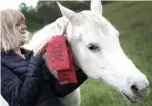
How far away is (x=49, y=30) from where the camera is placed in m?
3.48

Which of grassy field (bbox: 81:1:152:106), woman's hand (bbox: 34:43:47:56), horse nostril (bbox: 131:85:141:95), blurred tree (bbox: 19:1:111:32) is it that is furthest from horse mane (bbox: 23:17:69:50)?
blurred tree (bbox: 19:1:111:32)

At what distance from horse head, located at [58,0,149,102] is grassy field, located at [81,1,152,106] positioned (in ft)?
6.91

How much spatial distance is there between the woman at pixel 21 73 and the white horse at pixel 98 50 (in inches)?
4.7

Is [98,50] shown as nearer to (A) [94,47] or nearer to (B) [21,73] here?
(A) [94,47]

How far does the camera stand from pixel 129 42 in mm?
8062

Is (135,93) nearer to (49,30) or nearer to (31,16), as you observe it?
(49,30)

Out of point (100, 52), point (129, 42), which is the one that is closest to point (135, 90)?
point (100, 52)

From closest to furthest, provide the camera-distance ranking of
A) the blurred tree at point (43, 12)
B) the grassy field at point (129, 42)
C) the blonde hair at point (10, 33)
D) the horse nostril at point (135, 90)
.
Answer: the horse nostril at point (135, 90) → the blonde hair at point (10, 33) → the grassy field at point (129, 42) → the blurred tree at point (43, 12)

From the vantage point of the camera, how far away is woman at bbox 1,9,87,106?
3.21m

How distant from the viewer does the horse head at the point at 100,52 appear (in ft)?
10.1

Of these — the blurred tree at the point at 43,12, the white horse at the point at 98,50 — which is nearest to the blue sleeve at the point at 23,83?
the white horse at the point at 98,50

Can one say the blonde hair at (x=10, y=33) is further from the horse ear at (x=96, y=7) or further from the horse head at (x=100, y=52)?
the horse ear at (x=96, y=7)

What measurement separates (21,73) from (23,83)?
9 cm

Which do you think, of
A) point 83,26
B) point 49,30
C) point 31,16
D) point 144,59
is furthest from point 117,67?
point 31,16
